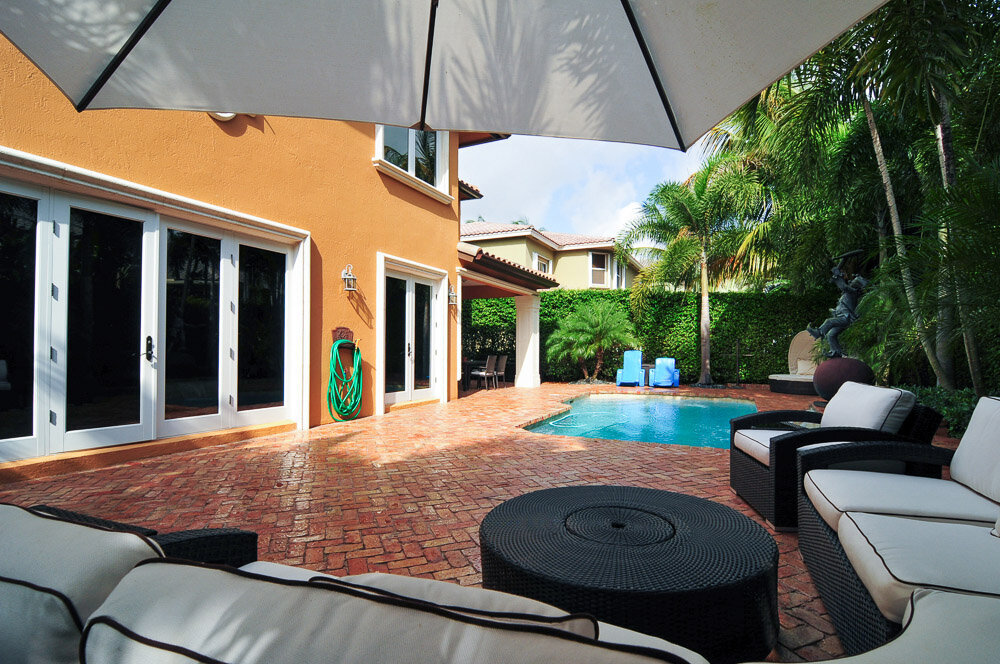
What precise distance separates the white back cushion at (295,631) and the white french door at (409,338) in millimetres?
8101

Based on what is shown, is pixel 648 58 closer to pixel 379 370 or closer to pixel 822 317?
pixel 379 370

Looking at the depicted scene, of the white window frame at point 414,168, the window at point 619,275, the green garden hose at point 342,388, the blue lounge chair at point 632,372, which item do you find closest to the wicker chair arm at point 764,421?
the green garden hose at point 342,388

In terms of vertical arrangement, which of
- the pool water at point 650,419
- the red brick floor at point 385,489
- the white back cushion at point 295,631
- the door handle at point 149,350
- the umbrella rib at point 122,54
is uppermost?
the umbrella rib at point 122,54

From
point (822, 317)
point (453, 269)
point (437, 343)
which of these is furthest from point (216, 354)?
point (822, 317)

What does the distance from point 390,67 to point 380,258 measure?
6.04 metres

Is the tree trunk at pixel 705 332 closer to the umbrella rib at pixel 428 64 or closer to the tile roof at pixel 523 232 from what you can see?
the tile roof at pixel 523 232

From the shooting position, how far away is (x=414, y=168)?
9359 millimetres

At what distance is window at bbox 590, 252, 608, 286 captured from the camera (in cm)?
2309

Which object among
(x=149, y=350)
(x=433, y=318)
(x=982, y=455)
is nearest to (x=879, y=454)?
(x=982, y=455)

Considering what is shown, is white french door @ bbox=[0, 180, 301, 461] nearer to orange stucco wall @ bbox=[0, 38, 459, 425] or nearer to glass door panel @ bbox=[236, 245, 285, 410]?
glass door panel @ bbox=[236, 245, 285, 410]

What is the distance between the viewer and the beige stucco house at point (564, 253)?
20.8 m

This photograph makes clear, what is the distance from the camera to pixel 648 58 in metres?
2.31

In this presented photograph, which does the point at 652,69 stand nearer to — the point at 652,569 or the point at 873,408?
the point at 652,569

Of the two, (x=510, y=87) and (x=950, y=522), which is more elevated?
(x=510, y=87)
